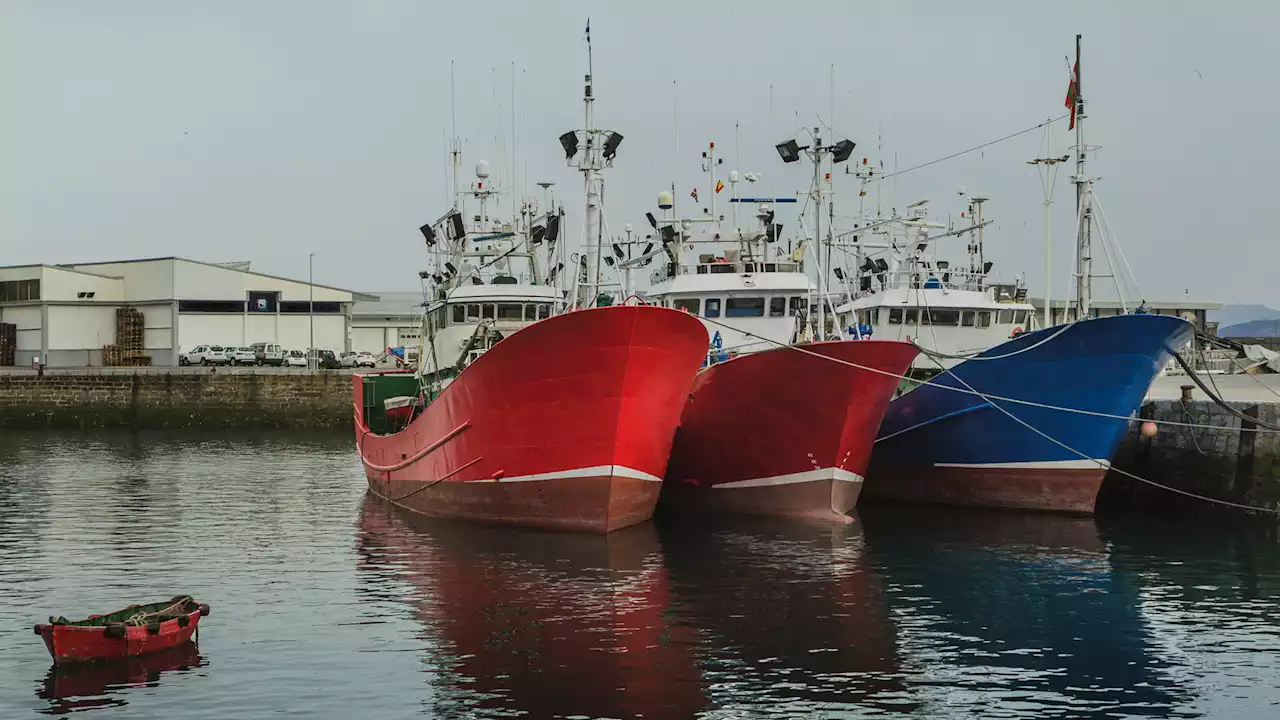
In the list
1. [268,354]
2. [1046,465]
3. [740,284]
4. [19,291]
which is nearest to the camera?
[1046,465]

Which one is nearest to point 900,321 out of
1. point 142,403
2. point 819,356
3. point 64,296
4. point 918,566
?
point 819,356

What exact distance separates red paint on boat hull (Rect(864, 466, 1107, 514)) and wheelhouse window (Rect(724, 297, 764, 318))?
437 cm

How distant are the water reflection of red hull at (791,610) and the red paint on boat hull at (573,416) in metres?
1.53

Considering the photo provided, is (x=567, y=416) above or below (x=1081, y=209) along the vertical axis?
below

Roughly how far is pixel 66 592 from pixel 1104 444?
16.9 metres

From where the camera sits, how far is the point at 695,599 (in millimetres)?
17109

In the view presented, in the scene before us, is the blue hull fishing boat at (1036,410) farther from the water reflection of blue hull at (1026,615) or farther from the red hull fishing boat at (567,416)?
the red hull fishing boat at (567,416)

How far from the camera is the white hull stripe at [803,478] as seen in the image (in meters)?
22.7

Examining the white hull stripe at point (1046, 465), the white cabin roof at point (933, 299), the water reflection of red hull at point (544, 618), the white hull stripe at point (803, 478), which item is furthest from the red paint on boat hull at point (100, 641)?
the white cabin roof at point (933, 299)

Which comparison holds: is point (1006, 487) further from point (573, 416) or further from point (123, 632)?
point (123, 632)

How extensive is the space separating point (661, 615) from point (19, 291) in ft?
194

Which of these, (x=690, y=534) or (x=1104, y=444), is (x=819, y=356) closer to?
(x=690, y=534)

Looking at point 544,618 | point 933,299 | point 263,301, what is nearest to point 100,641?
point 544,618

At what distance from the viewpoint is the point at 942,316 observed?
31609 millimetres
